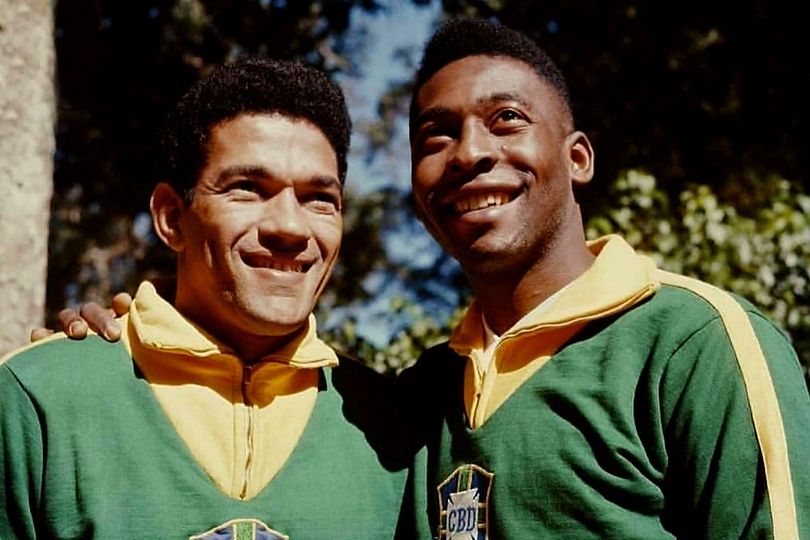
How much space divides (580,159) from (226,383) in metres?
1.32

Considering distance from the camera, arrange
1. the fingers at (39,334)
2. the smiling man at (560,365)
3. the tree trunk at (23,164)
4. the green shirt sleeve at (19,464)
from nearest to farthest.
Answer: the smiling man at (560,365) → the green shirt sleeve at (19,464) → the fingers at (39,334) → the tree trunk at (23,164)

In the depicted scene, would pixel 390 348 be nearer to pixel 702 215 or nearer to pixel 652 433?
pixel 702 215

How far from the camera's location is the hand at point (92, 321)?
324cm

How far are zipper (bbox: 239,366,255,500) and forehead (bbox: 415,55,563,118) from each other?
3.23ft

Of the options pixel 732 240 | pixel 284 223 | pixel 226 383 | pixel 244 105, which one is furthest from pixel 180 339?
pixel 732 240

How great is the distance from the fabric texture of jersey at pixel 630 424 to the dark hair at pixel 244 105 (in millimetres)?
960

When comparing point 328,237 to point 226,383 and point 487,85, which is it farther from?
point 487,85

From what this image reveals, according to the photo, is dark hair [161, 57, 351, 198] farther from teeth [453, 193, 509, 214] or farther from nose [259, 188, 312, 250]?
teeth [453, 193, 509, 214]

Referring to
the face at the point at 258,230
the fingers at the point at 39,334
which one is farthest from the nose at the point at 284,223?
the fingers at the point at 39,334

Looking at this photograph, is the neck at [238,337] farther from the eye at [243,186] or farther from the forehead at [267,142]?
the forehead at [267,142]

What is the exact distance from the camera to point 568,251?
3277mm

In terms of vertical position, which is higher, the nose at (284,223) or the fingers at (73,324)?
the nose at (284,223)

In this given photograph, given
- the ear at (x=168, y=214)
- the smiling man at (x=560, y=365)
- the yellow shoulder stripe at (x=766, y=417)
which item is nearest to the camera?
the yellow shoulder stripe at (x=766, y=417)

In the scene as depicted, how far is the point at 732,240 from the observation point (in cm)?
598
